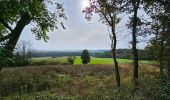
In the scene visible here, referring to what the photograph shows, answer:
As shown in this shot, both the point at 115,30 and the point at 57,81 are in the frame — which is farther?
the point at 57,81

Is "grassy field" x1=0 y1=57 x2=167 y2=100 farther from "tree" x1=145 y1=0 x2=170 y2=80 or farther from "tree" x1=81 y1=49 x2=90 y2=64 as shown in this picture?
"tree" x1=81 y1=49 x2=90 y2=64

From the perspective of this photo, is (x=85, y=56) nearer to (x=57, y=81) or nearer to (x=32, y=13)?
(x=57, y=81)

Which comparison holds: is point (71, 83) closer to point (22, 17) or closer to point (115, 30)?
point (115, 30)

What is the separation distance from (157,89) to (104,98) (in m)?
2.09

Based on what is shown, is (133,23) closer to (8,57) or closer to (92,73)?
(8,57)

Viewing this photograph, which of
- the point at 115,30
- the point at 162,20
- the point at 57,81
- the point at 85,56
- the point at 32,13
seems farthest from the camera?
the point at 85,56

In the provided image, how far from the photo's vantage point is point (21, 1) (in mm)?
10641

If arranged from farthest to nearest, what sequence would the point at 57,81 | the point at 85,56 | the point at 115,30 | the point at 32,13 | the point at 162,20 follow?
the point at 85,56
the point at 57,81
the point at 115,30
the point at 162,20
the point at 32,13

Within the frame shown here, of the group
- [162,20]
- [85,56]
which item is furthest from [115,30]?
[85,56]

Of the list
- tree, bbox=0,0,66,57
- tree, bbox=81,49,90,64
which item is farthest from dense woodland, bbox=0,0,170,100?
tree, bbox=81,49,90,64

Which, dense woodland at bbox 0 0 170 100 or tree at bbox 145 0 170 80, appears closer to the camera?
dense woodland at bbox 0 0 170 100

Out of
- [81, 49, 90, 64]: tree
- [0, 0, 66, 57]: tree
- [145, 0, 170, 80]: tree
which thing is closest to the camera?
[0, 0, 66, 57]: tree

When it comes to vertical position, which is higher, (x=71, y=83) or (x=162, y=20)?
(x=162, y=20)

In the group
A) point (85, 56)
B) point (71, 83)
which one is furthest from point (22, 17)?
point (85, 56)
